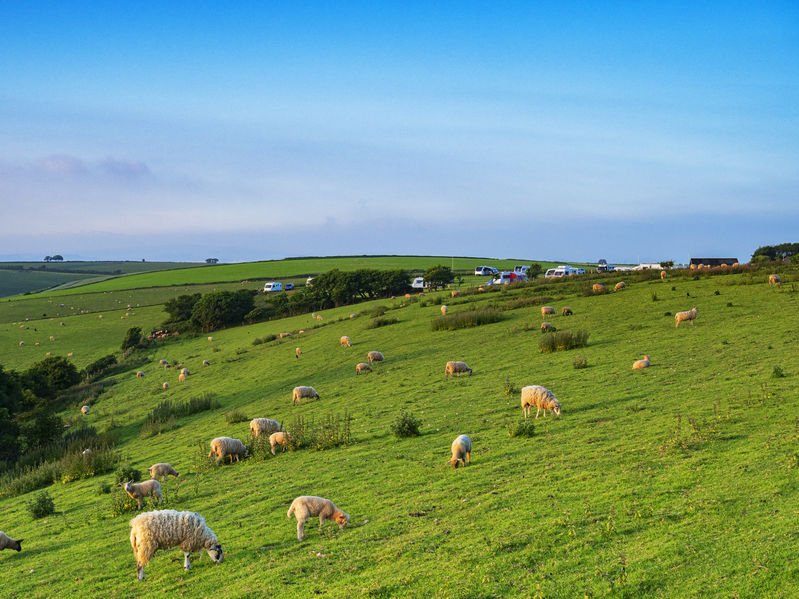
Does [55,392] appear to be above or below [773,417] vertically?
below

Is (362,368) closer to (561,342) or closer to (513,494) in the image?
(561,342)

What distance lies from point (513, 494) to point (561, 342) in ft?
64.0

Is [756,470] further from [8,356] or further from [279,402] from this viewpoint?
[8,356]

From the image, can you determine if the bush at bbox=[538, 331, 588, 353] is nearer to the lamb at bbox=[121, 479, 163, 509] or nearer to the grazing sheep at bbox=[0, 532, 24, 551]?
the lamb at bbox=[121, 479, 163, 509]

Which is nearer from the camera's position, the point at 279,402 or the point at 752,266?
Result: the point at 279,402

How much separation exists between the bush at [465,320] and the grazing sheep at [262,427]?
74.0 ft

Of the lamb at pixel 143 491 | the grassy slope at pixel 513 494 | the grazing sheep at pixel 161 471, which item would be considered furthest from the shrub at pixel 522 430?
the grazing sheep at pixel 161 471

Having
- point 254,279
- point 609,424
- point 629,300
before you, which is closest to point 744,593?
point 609,424

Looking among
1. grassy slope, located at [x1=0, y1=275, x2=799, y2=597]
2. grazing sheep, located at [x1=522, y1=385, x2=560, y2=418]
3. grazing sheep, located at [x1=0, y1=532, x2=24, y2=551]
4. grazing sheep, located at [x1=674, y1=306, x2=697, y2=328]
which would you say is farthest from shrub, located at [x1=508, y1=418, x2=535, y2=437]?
grazing sheep, located at [x1=674, y1=306, x2=697, y2=328]

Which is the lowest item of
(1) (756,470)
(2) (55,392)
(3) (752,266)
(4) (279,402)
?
(2) (55,392)

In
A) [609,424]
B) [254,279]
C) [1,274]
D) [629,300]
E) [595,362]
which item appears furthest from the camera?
[1,274]

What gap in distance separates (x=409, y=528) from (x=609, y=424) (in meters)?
7.82

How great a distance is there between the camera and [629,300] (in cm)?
4419

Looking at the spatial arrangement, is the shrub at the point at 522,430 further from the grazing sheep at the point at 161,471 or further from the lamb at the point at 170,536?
the grazing sheep at the point at 161,471
